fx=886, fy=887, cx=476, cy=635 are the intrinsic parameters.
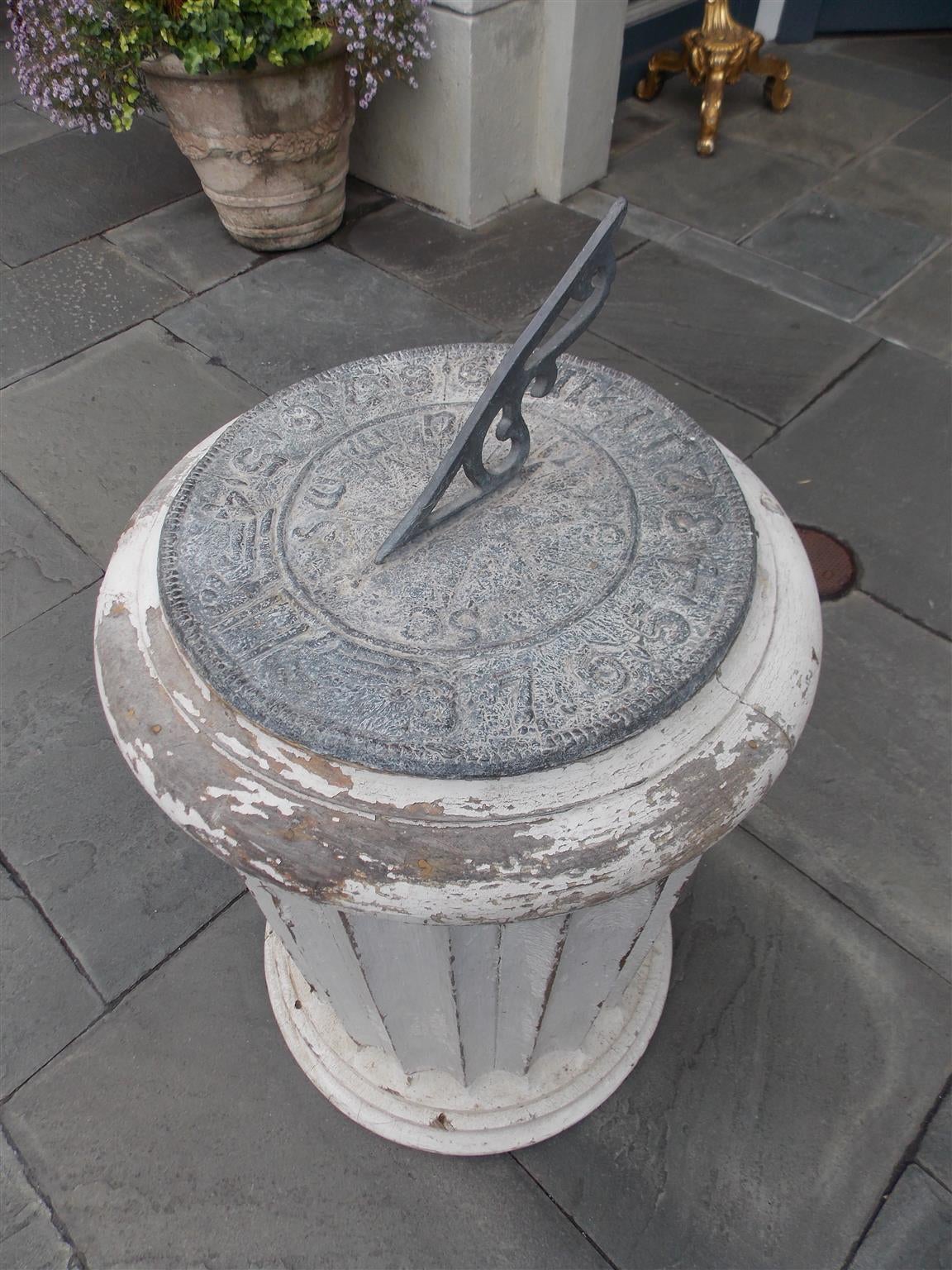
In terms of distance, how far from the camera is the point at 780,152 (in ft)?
13.9

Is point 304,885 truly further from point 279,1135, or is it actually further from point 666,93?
point 666,93

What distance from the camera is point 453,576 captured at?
118 cm

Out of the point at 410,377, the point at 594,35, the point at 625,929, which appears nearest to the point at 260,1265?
the point at 625,929

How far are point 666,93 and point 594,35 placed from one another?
1458 millimetres

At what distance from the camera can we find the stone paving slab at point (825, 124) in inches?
168

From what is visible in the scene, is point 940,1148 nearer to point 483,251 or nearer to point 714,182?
point 483,251

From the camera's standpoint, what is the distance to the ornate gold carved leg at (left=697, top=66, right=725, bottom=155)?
4.12 meters

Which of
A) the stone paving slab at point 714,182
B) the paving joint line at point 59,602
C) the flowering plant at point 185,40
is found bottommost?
the paving joint line at point 59,602

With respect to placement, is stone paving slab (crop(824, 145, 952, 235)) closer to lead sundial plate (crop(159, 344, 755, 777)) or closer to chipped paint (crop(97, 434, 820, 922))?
lead sundial plate (crop(159, 344, 755, 777))

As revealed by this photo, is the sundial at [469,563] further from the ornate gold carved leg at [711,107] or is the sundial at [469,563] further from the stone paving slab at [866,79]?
the stone paving slab at [866,79]

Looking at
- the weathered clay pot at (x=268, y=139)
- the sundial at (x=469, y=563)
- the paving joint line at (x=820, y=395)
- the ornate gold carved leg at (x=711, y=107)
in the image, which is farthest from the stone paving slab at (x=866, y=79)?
the sundial at (x=469, y=563)

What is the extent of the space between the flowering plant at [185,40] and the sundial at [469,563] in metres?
2.15

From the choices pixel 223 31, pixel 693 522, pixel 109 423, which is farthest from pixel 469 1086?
pixel 223 31

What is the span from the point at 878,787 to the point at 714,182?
310 cm
